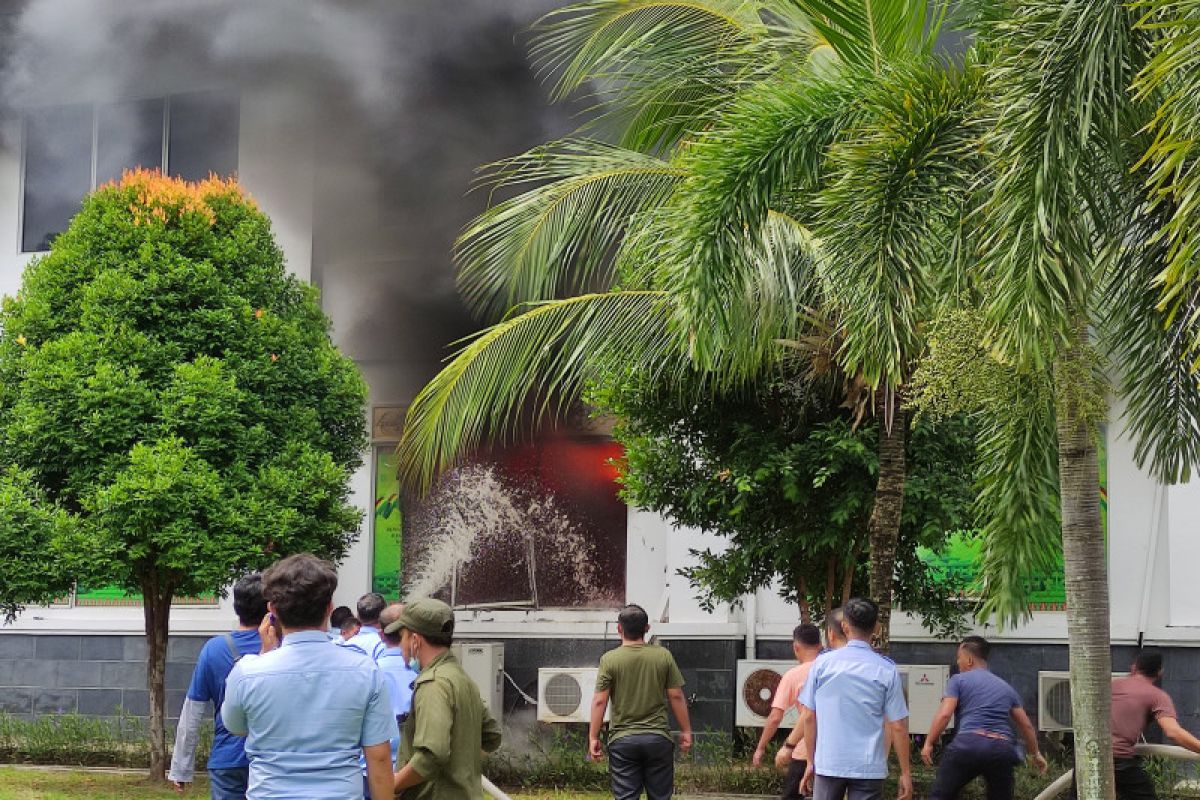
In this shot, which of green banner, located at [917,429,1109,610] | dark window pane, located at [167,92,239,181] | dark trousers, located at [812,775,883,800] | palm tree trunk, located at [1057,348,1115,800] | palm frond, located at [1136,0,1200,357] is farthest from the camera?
dark window pane, located at [167,92,239,181]

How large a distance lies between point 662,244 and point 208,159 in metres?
9.96

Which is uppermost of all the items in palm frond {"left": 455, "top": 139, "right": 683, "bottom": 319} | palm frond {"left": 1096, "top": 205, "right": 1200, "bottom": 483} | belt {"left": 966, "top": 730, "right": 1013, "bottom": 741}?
palm frond {"left": 455, "top": 139, "right": 683, "bottom": 319}

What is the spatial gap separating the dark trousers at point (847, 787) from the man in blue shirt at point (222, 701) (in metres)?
2.66

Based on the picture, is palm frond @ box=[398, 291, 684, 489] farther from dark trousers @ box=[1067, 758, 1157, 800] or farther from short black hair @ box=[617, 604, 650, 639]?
dark trousers @ box=[1067, 758, 1157, 800]

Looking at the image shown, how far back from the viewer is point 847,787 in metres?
6.82

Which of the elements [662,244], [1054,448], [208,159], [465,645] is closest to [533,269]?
[662,244]

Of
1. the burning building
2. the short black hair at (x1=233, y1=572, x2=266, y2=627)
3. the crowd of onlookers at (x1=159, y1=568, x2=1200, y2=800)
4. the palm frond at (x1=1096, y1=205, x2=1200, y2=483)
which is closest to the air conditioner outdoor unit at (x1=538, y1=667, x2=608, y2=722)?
the burning building

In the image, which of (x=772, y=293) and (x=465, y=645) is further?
(x=465, y=645)

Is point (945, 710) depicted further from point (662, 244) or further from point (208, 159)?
point (208, 159)

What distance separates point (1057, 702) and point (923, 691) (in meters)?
1.11

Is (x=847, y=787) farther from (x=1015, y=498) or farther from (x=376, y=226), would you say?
(x=376, y=226)

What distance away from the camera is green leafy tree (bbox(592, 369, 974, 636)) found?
1028cm

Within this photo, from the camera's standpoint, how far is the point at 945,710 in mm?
7969

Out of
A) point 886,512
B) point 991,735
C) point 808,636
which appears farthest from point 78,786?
point 991,735
